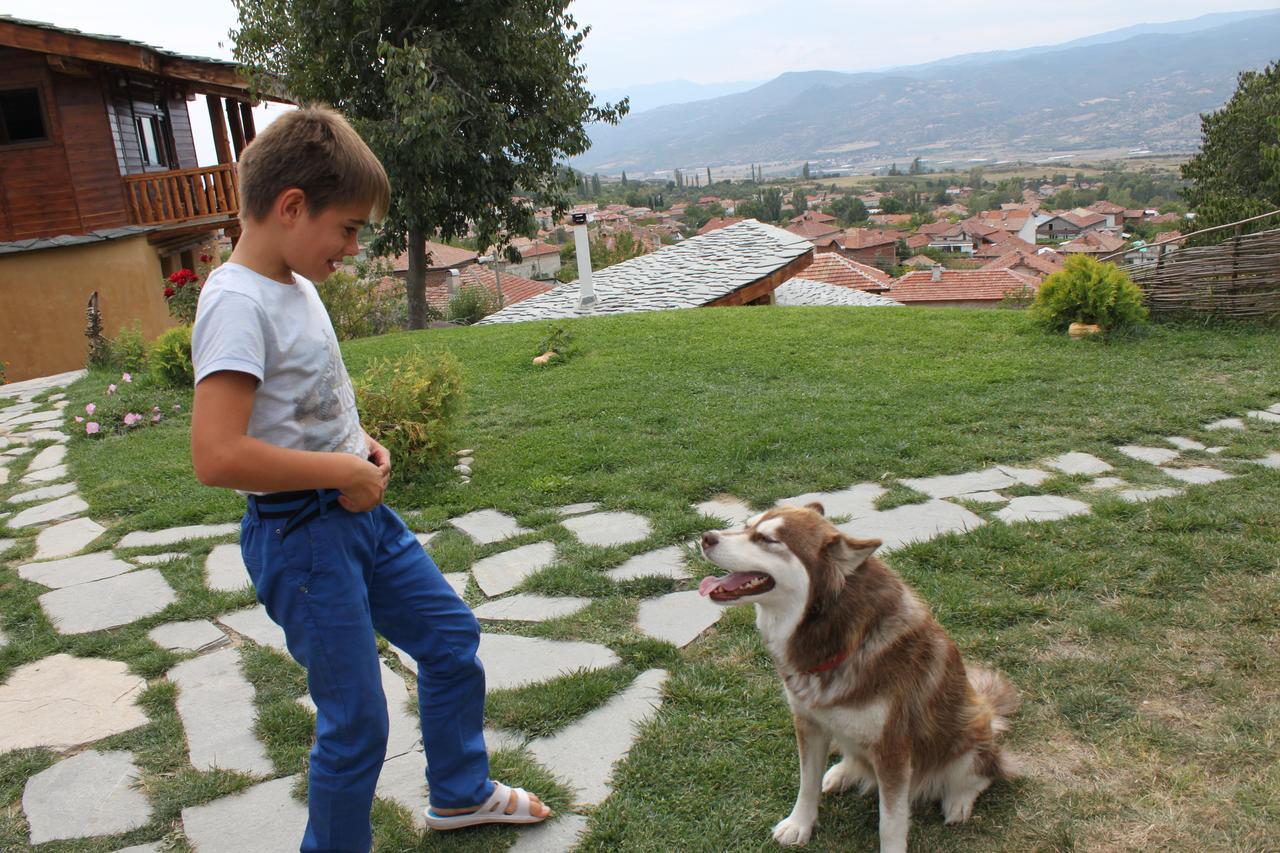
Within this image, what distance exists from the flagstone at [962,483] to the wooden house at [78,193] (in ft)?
45.2

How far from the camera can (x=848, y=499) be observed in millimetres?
4707

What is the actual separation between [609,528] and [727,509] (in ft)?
2.21

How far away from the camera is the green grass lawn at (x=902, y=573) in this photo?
241 centimetres

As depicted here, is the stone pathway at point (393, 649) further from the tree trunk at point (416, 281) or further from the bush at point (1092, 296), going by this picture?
the tree trunk at point (416, 281)

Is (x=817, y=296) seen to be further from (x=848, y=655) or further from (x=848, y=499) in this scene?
(x=848, y=655)

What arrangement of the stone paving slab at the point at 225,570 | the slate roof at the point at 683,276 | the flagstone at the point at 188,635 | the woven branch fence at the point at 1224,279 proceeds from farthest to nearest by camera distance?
the slate roof at the point at 683,276
the woven branch fence at the point at 1224,279
the stone paving slab at the point at 225,570
the flagstone at the point at 188,635

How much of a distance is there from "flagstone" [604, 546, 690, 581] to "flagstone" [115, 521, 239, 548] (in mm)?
2454

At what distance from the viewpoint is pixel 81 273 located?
48.1ft

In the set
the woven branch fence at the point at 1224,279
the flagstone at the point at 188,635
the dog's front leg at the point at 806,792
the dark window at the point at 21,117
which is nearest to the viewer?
the dog's front leg at the point at 806,792

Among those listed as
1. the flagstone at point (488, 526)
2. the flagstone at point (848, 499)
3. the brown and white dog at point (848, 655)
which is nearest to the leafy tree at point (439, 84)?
the flagstone at point (488, 526)

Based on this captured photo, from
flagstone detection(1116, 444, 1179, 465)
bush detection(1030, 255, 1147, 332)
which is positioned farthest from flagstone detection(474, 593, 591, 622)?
bush detection(1030, 255, 1147, 332)

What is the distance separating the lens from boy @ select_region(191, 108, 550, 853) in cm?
171

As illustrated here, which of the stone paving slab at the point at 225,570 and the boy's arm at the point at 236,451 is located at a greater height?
the boy's arm at the point at 236,451

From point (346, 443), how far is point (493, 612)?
5.99 ft
